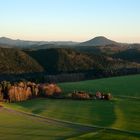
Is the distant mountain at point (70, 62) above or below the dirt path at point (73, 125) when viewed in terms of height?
above

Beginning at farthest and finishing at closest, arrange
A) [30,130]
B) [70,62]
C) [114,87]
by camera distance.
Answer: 1. [70,62]
2. [114,87]
3. [30,130]

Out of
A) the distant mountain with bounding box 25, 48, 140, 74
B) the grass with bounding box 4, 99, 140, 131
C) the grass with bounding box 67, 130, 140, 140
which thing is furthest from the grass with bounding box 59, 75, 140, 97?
the grass with bounding box 67, 130, 140, 140

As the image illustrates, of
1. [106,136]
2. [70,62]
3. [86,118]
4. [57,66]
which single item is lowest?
[86,118]

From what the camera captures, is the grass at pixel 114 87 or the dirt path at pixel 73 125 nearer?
the dirt path at pixel 73 125

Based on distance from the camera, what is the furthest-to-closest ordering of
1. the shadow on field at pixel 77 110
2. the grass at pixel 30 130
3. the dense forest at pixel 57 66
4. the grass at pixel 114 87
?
the dense forest at pixel 57 66, the grass at pixel 114 87, the shadow on field at pixel 77 110, the grass at pixel 30 130

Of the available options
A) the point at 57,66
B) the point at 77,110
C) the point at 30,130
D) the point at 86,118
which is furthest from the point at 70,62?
the point at 30,130

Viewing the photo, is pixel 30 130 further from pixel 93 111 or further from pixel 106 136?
pixel 93 111

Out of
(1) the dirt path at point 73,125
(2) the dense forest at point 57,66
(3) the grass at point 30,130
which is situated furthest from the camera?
(2) the dense forest at point 57,66

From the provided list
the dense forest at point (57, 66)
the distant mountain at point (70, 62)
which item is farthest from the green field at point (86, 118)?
the distant mountain at point (70, 62)

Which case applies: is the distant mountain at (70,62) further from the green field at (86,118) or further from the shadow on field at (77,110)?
the shadow on field at (77,110)
